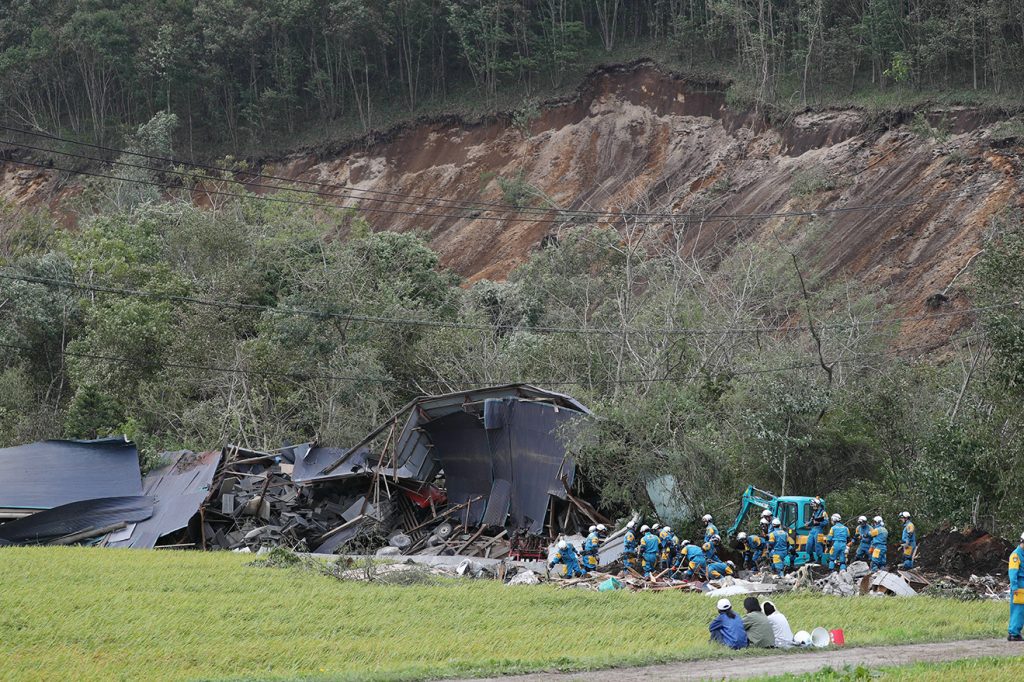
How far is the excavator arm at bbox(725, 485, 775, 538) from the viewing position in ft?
74.6

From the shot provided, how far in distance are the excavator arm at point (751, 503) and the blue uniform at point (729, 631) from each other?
29.7 feet

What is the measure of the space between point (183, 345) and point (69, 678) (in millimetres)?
28178

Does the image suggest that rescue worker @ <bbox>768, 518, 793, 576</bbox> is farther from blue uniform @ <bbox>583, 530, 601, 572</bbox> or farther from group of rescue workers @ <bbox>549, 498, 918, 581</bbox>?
blue uniform @ <bbox>583, 530, 601, 572</bbox>

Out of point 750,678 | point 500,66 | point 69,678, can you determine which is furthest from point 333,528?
point 500,66

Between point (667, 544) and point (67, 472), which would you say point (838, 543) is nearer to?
point (667, 544)

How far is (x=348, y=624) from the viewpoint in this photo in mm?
15445

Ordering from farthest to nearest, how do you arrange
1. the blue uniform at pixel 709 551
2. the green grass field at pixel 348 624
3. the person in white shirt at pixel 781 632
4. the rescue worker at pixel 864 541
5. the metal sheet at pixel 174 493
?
the metal sheet at pixel 174 493 < the blue uniform at pixel 709 551 < the rescue worker at pixel 864 541 < the person in white shirt at pixel 781 632 < the green grass field at pixel 348 624

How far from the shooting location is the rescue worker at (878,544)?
66.2 feet

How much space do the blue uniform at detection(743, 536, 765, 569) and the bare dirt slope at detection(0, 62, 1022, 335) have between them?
50.9 ft

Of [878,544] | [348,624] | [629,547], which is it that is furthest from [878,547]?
[348,624]

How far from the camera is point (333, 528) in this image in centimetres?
2891

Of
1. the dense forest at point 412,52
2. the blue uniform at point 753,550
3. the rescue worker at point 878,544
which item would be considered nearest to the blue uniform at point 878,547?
the rescue worker at point 878,544

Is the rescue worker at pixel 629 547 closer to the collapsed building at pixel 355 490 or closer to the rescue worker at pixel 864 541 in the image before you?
the collapsed building at pixel 355 490

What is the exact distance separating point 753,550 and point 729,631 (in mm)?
8695
